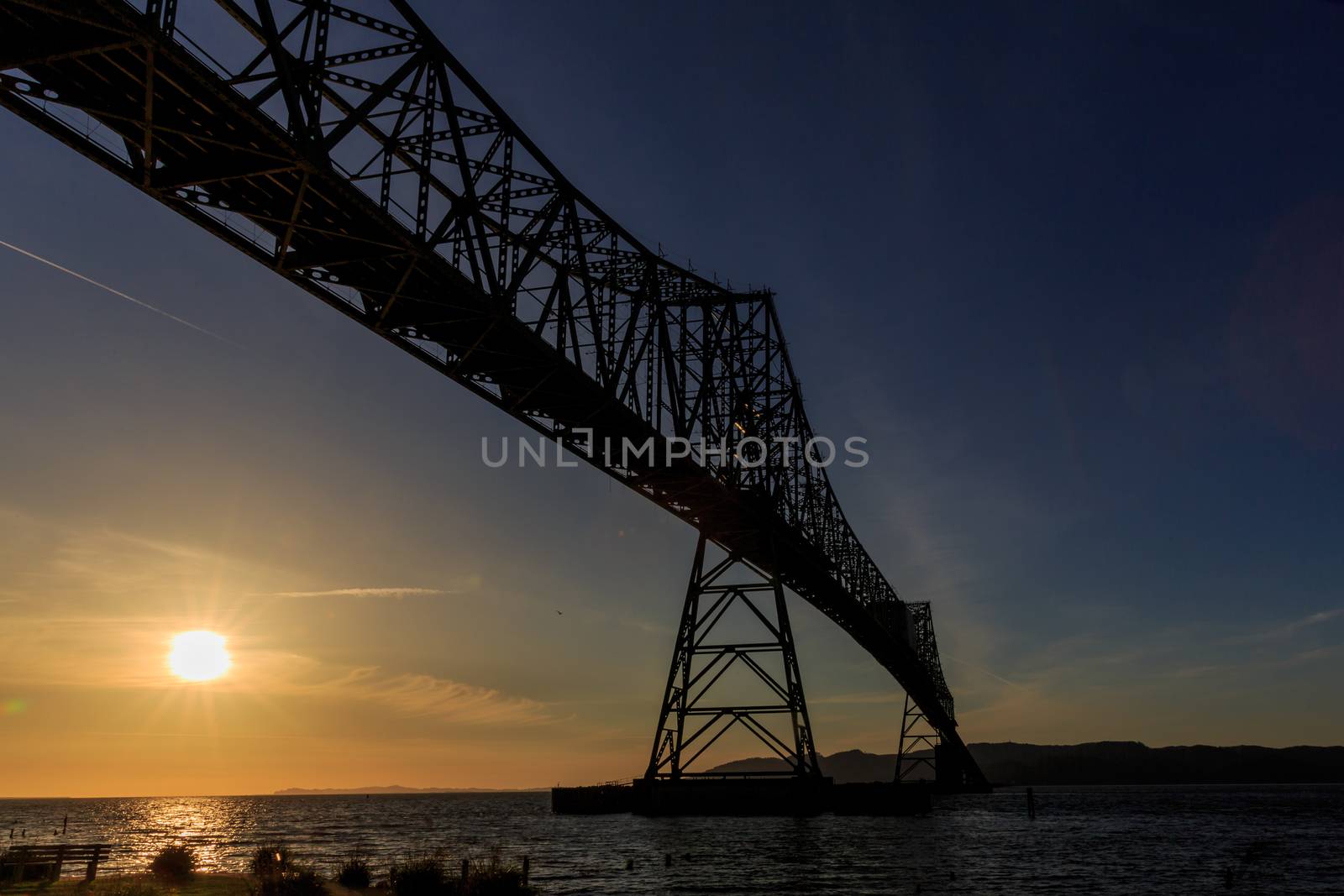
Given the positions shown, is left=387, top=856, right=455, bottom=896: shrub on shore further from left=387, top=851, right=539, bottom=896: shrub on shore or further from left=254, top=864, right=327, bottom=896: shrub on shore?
left=254, top=864, right=327, bottom=896: shrub on shore

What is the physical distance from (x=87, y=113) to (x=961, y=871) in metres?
36.5

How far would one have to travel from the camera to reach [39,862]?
2733 cm

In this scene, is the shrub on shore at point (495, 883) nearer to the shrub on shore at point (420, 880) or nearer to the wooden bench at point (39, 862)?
the shrub on shore at point (420, 880)

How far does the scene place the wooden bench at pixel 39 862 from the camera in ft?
85.4

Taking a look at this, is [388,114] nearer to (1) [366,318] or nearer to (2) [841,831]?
(1) [366,318]

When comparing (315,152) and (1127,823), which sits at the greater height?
(315,152)

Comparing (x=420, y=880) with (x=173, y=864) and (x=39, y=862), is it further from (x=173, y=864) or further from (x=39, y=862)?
(x=39, y=862)

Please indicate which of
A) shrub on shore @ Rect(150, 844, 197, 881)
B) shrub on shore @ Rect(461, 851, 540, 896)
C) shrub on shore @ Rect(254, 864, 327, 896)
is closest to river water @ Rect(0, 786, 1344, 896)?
shrub on shore @ Rect(461, 851, 540, 896)

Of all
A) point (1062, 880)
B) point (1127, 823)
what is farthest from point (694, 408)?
point (1127, 823)

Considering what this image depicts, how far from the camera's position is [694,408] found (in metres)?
44.9

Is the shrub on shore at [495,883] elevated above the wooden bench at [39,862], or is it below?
below

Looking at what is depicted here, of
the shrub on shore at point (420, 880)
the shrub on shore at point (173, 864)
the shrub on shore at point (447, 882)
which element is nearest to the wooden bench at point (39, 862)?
the shrub on shore at point (173, 864)

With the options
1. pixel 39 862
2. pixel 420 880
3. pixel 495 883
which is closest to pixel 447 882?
pixel 420 880

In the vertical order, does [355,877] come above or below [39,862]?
below
